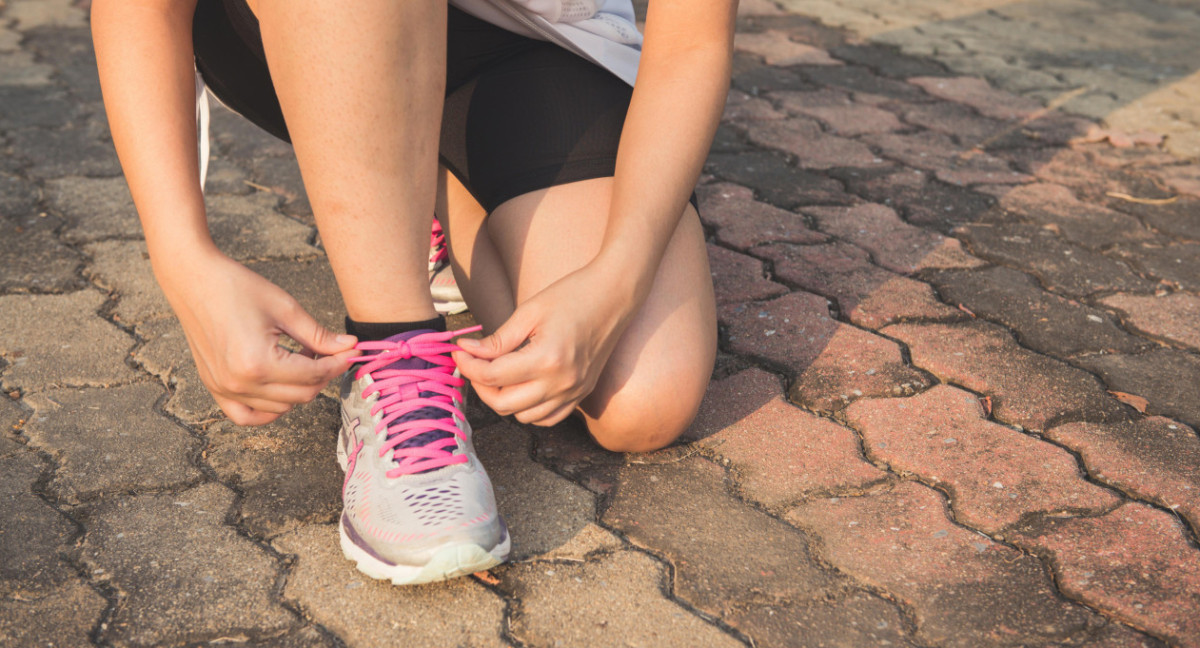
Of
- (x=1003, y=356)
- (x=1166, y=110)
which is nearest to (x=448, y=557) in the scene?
(x=1003, y=356)

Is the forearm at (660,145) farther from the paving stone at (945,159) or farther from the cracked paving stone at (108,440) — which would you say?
the paving stone at (945,159)

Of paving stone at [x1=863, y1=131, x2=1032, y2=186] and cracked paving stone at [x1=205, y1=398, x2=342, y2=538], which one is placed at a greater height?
cracked paving stone at [x1=205, y1=398, x2=342, y2=538]

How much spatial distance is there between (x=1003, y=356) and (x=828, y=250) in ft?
1.61

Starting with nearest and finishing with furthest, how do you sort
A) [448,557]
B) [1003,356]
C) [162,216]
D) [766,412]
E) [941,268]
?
[448,557], [162,216], [766,412], [1003,356], [941,268]

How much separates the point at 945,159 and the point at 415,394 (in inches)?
75.3

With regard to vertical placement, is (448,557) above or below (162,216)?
below

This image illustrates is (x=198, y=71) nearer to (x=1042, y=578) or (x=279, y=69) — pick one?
(x=279, y=69)

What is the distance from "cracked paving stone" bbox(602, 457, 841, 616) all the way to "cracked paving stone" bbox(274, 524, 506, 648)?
0.74 feet

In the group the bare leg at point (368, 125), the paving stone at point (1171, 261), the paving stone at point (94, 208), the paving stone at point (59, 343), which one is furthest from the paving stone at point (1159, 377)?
the paving stone at point (94, 208)

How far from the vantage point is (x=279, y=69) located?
123 cm

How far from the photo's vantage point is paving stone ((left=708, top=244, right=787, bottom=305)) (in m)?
1.96

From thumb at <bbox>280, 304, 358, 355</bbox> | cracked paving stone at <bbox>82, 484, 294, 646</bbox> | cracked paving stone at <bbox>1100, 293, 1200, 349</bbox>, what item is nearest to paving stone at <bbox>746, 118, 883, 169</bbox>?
cracked paving stone at <bbox>1100, 293, 1200, 349</bbox>

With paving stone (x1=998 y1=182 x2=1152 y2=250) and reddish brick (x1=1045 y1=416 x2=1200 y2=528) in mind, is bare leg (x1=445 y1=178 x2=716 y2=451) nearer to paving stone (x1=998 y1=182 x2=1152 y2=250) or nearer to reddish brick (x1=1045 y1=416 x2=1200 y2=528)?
reddish brick (x1=1045 y1=416 x2=1200 y2=528)

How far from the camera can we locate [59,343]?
5.58 feet
